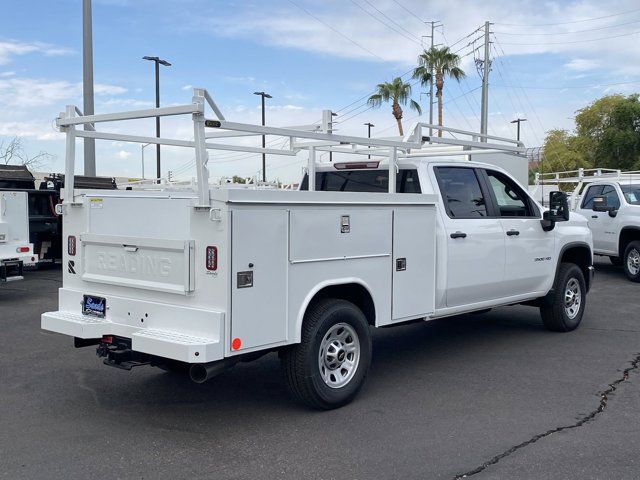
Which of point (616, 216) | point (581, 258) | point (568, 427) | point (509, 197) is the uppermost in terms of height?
point (509, 197)

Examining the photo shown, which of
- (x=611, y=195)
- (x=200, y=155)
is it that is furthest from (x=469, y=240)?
(x=611, y=195)

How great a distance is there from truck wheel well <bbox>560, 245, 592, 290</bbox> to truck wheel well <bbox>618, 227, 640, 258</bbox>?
5.59 m

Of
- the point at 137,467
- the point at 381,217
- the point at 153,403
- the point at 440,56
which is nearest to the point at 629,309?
the point at 381,217

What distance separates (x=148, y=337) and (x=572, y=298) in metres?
5.87

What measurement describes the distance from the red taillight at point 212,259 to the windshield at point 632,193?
457 inches

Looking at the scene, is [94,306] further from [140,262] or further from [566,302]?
[566,302]

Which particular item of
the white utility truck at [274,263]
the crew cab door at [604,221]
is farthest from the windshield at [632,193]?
the white utility truck at [274,263]

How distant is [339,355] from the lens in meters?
5.43

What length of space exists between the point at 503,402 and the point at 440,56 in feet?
118

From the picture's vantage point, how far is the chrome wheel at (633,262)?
13.5 m

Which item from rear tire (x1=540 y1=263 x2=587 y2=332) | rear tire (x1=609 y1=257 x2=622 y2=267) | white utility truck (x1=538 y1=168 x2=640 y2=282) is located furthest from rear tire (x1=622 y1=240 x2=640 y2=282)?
rear tire (x1=540 y1=263 x2=587 y2=332)

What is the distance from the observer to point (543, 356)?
23.8 feet

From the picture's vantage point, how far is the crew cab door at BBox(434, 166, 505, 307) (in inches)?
258

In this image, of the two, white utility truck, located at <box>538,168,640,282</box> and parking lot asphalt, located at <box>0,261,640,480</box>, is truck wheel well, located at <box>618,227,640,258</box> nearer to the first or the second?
white utility truck, located at <box>538,168,640,282</box>
